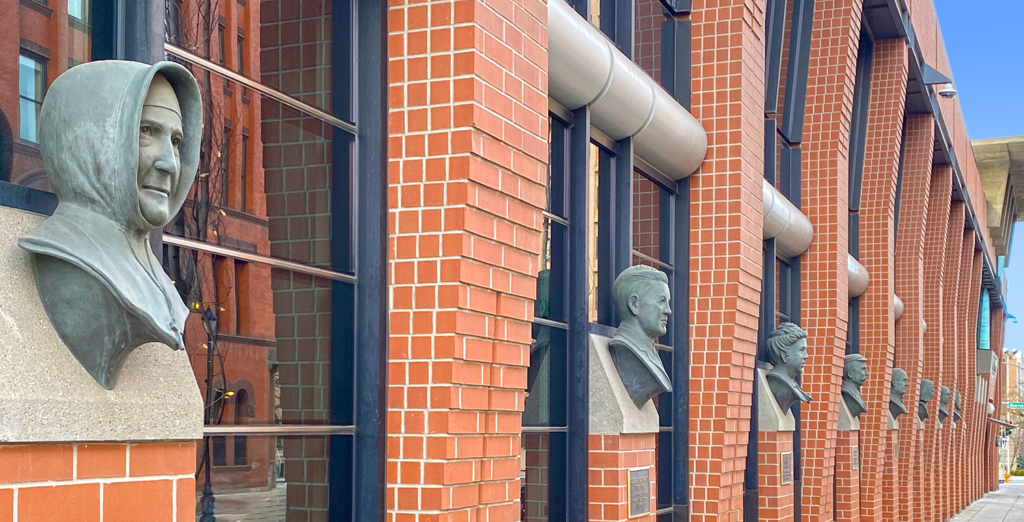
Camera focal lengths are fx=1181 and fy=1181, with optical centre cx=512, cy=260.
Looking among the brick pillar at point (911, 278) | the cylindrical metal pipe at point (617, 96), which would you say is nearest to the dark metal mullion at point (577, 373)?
the cylindrical metal pipe at point (617, 96)

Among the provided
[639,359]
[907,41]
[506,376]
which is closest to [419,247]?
[506,376]

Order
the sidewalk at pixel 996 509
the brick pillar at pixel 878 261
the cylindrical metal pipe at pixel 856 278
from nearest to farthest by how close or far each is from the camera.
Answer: the cylindrical metal pipe at pixel 856 278 < the brick pillar at pixel 878 261 < the sidewalk at pixel 996 509

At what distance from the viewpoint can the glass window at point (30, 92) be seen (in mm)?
2947

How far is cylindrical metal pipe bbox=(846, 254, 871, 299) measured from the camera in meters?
15.5

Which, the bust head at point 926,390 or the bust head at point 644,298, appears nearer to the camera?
the bust head at point 644,298

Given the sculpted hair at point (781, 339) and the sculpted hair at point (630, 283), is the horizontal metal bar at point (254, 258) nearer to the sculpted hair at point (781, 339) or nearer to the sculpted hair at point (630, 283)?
the sculpted hair at point (630, 283)

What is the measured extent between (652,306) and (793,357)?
468cm

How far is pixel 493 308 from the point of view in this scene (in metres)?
4.84

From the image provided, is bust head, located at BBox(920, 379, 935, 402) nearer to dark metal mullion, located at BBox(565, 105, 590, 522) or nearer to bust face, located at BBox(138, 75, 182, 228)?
dark metal mullion, located at BBox(565, 105, 590, 522)

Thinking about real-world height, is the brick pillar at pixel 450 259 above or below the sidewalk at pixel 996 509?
above

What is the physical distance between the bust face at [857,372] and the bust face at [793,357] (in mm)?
4066


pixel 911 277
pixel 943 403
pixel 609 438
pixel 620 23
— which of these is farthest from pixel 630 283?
pixel 943 403

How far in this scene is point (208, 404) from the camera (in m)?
3.80

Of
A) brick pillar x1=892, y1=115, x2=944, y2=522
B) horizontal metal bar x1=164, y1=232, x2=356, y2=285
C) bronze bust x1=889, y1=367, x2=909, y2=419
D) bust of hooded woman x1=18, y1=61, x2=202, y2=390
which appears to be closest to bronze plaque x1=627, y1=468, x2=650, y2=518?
horizontal metal bar x1=164, y1=232, x2=356, y2=285
